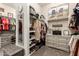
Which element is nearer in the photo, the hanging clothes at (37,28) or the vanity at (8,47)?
the vanity at (8,47)

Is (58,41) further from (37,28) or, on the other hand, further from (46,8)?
(46,8)

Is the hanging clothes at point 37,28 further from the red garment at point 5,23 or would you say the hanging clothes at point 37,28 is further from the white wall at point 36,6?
the red garment at point 5,23

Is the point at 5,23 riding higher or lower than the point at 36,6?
lower

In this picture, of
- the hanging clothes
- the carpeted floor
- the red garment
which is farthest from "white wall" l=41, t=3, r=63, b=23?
the red garment

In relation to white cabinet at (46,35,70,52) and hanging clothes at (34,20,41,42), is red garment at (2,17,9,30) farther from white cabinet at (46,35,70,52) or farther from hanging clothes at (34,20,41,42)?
white cabinet at (46,35,70,52)

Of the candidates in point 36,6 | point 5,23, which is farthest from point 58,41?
point 5,23

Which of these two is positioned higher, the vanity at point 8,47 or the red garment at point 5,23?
the red garment at point 5,23

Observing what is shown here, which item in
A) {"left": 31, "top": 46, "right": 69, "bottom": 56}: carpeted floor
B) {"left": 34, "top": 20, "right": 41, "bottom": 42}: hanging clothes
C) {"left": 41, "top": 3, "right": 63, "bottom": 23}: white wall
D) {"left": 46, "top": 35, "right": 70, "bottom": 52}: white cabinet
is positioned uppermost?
{"left": 41, "top": 3, "right": 63, "bottom": 23}: white wall

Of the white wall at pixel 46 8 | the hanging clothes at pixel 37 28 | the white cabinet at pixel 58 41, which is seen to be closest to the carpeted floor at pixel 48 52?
the white cabinet at pixel 58 41

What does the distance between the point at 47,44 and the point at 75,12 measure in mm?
719

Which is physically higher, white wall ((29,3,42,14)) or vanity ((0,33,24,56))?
white wall ((29,3,42,14))

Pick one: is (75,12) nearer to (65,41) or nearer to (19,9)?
(65,41)

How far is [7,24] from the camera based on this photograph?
5.90ft

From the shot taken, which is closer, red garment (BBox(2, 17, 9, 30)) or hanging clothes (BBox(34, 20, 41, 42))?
red garment (BBox(2, 17, 9, 30))
